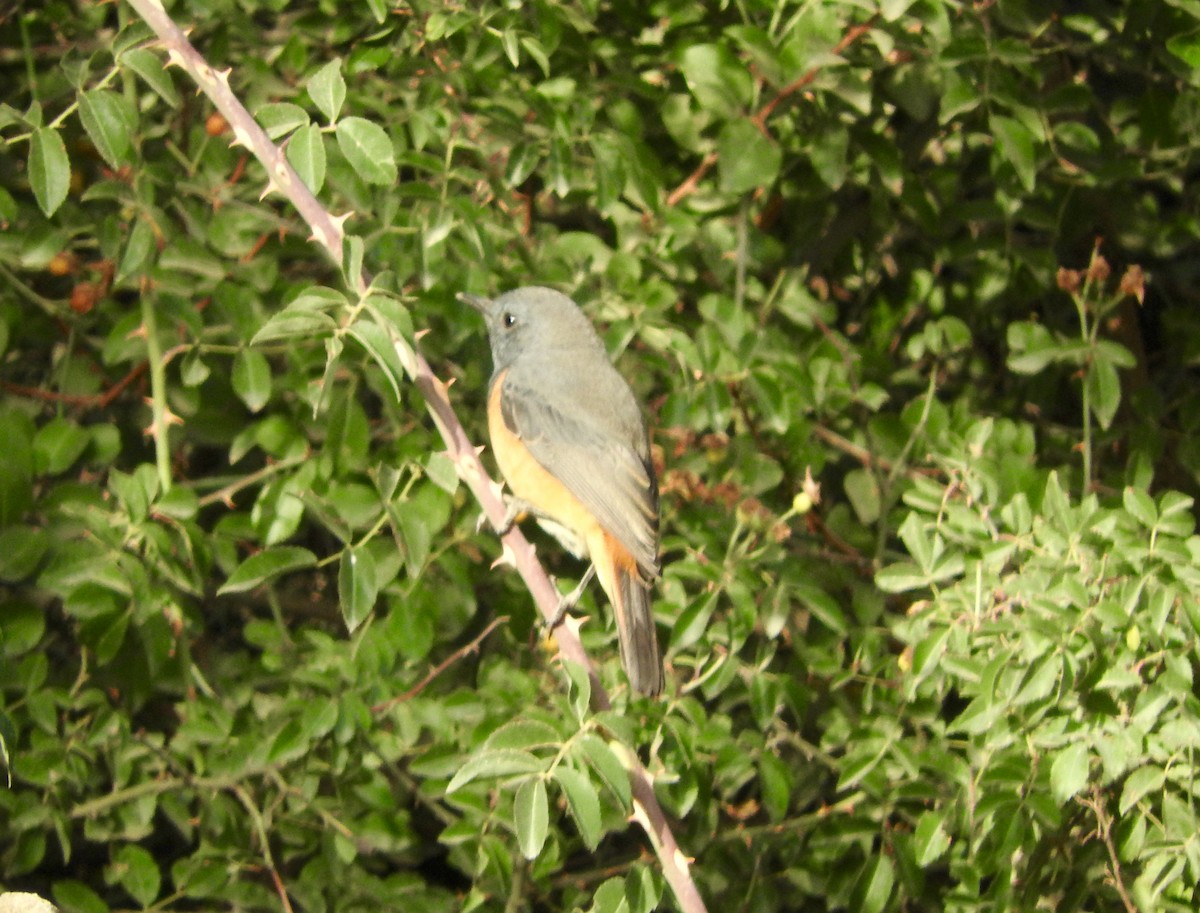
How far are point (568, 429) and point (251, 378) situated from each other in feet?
2.64

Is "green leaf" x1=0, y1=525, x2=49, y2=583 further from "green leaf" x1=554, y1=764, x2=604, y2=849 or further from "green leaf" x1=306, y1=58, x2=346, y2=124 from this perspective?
"green leaf" x1=554, y1=764, x2=604, y2=849

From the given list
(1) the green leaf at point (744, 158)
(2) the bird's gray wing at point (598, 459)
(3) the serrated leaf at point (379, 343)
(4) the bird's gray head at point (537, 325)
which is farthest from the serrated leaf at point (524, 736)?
(1) the green leaf at point (744, 158)

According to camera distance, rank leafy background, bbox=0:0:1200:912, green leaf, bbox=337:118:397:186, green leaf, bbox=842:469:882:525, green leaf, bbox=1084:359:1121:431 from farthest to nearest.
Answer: green leaf, bbox=842:469:882:525 → green leaf, bbox=1084:359:1121:431 → leafy background, bbox=0:0:1200:912 → green leaf, bbox=337:118:397:186

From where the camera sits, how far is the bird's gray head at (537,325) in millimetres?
3654

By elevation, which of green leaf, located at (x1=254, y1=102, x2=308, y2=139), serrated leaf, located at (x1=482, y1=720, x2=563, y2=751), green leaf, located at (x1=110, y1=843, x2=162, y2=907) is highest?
green leaf, located at (x1=254, y1=102, x2=308, y2=139)

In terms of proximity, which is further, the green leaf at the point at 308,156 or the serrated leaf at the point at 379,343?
the green leaf at the point at 308,156

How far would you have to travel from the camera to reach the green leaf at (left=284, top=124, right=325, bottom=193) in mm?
2512

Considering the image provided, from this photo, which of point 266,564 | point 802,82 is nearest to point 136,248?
point 266,564

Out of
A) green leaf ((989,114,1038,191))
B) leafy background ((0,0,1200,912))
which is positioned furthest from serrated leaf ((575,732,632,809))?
green leaf ((989,114,1038,191))

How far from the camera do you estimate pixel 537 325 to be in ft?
12.2

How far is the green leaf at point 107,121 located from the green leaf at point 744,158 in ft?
5.07

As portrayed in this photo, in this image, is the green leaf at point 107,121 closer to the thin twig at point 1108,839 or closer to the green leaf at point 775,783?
the green leaf at point 775,783

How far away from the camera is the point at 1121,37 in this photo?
4168 millimetres

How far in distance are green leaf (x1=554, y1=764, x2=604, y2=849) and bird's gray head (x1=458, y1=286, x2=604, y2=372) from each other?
1.61 meters
